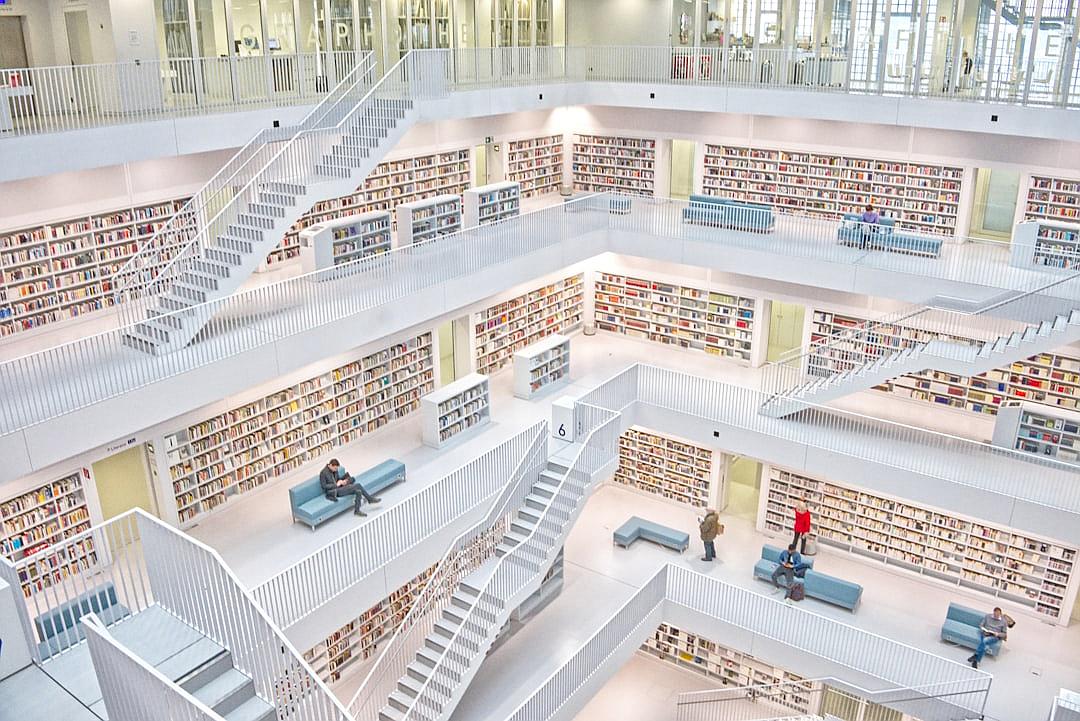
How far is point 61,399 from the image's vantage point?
422 inches

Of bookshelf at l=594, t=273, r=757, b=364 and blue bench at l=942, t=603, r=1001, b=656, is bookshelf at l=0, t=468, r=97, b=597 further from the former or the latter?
blue bench at l=942, t=603, r=1001, b=656

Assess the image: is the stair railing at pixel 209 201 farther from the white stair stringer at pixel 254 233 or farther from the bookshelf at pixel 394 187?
the bookshelf at pixel 394 187

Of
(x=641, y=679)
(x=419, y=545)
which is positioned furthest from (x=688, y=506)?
(x=419, y=545)

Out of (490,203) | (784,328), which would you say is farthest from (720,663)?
(490,203)

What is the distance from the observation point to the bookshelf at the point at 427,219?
16.7m

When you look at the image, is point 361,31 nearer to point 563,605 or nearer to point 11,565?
point 563,605

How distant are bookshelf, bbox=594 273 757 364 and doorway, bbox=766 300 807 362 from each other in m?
0.57

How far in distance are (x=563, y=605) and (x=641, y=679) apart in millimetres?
2857

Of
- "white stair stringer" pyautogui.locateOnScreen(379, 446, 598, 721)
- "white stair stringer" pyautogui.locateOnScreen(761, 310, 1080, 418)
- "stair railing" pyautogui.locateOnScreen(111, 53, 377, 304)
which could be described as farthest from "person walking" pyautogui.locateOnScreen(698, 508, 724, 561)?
"stair railing" pyautogui.locateOnScreen(111, 53, 377, 304)

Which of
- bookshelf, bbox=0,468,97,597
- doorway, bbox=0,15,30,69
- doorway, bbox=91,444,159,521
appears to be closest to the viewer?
bookshelf, bbox=0,468,97,597

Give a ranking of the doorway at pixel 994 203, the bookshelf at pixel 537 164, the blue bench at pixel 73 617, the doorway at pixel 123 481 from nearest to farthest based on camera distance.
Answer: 1. the blue bench at pixel 73 617
2. the doorway at pixel 123 481
3. the doorway at pixel 994 203
4. the bookshelf at pixel 537 164

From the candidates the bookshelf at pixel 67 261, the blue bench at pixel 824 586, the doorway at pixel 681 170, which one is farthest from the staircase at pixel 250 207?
the blue bench at pixel 824 586

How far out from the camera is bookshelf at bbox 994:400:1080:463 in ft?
47.9

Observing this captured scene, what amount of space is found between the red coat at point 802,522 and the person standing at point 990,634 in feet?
10.3
